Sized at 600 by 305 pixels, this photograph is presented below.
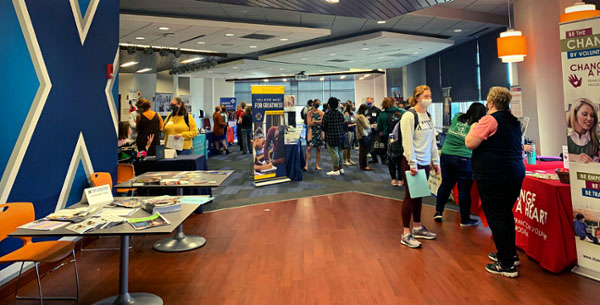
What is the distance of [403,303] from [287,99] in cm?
948

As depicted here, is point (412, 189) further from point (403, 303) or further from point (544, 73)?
point (544, 73)

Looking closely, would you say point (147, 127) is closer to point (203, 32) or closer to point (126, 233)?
point (203, 32)

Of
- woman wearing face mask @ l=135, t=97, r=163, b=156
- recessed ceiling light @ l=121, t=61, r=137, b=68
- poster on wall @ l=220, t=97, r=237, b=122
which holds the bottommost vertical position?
woman wearing face mask @ l=135, t=97, r=163, b=156

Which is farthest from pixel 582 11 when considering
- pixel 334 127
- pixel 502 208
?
pixel 334 127

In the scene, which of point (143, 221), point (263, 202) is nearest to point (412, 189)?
point (143, 221)

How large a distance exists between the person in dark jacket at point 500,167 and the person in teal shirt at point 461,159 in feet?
3.08

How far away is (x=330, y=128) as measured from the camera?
24.5 ft

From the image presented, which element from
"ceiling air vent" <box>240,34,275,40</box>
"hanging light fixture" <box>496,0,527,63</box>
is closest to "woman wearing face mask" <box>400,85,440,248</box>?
"hanging light fixture" <box>496,0,527,63</box>

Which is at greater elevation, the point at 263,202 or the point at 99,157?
the point at 99,157

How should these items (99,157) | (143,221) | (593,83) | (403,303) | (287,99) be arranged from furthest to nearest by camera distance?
(287,99)
(99,157)
(593,83)
(403,303)
(143,221)

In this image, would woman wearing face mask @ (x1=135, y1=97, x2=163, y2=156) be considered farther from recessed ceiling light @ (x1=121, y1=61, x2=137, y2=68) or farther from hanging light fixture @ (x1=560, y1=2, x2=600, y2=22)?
recessed ceiling light @ (x1=121, y1=61, x2=137, y2=68)

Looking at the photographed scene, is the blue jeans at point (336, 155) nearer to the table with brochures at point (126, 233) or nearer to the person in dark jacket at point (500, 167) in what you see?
the person in dark jacket at point (500, 167)

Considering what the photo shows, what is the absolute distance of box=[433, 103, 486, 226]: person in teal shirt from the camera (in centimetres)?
386

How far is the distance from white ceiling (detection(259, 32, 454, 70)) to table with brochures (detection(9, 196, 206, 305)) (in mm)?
7796
